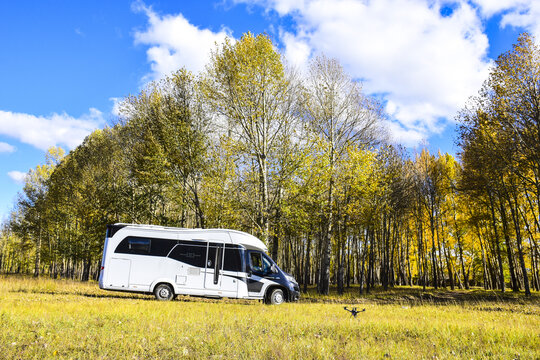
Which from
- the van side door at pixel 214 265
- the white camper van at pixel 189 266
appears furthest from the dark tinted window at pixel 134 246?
the van side door at pixel 214 265

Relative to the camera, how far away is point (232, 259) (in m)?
14.7

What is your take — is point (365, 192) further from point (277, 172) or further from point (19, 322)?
point (19, 322)

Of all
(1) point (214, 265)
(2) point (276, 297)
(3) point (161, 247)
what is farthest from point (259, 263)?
(3) point (161, 247)

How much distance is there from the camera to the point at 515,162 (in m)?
19.7

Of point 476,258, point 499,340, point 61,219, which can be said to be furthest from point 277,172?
point 476,258

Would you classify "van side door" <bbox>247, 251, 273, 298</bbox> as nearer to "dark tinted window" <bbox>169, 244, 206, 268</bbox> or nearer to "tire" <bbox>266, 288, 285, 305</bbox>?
"tire" <bbox>266, 288, 285, 305</bbox>

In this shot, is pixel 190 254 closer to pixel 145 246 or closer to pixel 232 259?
pixel 232 259

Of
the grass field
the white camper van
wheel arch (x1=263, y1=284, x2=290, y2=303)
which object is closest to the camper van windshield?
the white camper van

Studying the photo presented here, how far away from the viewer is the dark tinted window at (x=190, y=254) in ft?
48.2

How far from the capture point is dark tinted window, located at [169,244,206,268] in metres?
14.7

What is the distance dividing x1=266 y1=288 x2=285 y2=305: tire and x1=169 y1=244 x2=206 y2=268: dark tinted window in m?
3.27

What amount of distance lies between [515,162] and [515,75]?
4.99 meters

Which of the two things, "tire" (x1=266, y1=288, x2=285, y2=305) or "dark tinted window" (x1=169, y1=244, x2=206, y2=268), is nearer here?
"tire" (x1=266, y1=288, x2=285, y2=305)

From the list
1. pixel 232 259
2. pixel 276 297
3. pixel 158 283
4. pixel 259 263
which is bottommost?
pixel 276 297
